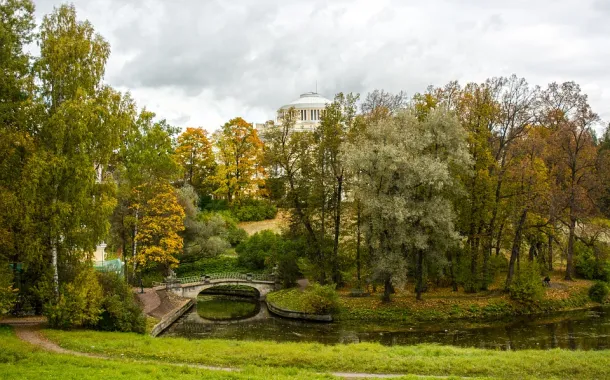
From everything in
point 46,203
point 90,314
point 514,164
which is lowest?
point 90,314

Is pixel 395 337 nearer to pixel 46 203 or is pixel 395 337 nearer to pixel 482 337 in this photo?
pixel 482 337

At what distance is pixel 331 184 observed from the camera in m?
34.9

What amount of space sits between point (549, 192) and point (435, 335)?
13.4 metres

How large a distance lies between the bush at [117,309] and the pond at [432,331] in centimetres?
488

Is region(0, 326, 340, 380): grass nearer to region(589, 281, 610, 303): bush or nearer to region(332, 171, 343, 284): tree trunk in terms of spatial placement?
region(332, 171, 343, 284): tree trunk

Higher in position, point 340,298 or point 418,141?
point 418,141

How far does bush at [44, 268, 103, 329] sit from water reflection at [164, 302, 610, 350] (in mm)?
7252

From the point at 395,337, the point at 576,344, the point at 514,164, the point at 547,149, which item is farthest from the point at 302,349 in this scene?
the point at 547,149

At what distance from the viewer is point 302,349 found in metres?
19.2

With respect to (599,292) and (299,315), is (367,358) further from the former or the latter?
(599,292)

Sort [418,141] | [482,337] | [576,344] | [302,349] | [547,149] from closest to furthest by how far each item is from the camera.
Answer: [302,349] < [576,344] < [482,337] < [418,141] < [547,149]

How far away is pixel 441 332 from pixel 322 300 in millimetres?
7170

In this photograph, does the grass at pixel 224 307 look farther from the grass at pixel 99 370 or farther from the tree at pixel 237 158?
the grass at pixel 99 370

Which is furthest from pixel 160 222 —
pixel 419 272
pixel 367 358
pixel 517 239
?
pixel 517 239
